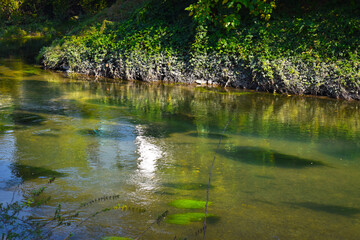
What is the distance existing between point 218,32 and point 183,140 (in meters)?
6.80

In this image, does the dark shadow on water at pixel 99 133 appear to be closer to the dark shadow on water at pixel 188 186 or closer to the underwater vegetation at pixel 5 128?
the underwater vegetation at pixel 5 128

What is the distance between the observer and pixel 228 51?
38.7 ft

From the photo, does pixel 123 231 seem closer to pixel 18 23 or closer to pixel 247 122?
pixel 247 122

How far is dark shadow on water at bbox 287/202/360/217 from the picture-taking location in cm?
402

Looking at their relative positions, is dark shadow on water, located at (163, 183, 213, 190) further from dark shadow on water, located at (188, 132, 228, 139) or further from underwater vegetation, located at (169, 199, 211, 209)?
dark shadow on water, located at (188, 132, 228, 139)

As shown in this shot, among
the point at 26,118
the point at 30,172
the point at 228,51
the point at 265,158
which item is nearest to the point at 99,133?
the point at 26,118

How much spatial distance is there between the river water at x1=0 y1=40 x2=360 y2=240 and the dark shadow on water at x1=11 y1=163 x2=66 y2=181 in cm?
1

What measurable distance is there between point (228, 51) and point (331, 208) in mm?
8192

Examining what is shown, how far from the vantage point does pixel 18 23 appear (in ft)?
105

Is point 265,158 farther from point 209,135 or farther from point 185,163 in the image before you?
point 209,135

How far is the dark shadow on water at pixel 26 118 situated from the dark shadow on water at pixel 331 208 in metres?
4.85

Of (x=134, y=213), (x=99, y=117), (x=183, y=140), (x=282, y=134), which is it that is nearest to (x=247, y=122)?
(x=282, y=134)

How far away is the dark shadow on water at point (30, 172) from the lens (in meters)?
4.74

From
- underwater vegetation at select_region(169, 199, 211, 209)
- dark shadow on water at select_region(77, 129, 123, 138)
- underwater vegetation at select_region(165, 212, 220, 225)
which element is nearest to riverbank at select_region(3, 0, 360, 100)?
dark shadow on water at select_region(77, 129, 123, 138)
